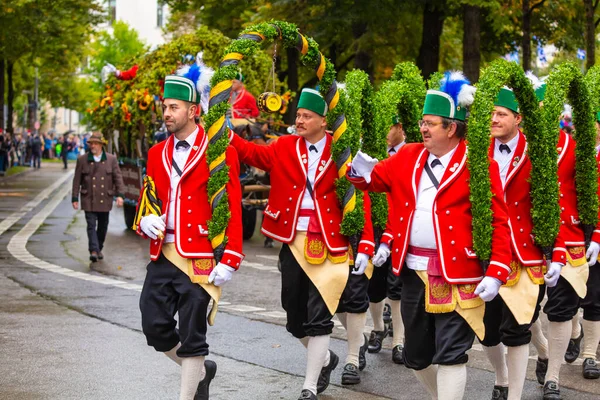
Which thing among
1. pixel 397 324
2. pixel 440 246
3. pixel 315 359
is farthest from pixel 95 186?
pixel 440 246

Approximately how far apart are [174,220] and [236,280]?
7.60 m

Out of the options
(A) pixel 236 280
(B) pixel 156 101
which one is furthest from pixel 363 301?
(B) pixel 156 101

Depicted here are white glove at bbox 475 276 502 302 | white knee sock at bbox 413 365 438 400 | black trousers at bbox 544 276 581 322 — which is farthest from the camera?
black trousers at bbox 544 276 581 322

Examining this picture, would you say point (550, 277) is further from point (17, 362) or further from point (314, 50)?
point (17, 362)

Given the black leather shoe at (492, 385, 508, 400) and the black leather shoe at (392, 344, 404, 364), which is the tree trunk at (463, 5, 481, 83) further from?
the black leather shoe at (492, 385, 508, 400)

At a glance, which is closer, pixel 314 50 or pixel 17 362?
pixel 314 50

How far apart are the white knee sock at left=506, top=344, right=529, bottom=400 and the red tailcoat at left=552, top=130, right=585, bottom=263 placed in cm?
137

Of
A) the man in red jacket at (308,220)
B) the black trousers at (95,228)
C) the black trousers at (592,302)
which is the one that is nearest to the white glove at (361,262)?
the man in red jacket at (308,220)

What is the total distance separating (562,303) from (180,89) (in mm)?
3174

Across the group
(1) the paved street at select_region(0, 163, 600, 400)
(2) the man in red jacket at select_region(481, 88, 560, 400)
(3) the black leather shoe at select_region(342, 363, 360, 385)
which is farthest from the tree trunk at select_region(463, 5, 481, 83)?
(2) the man in red jacket at select_region(481, 88, 560, 400)

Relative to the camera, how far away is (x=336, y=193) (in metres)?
7.44

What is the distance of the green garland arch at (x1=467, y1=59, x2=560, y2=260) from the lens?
6035 mm

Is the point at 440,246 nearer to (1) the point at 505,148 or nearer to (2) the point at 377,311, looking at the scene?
(1) the point at 505,148

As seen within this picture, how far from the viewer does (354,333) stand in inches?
325
